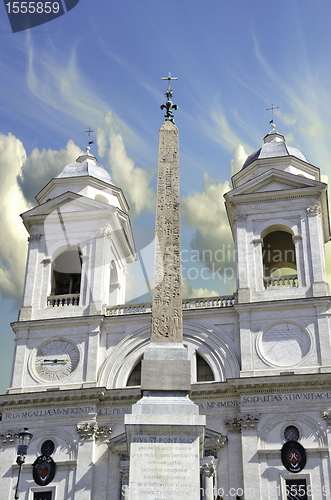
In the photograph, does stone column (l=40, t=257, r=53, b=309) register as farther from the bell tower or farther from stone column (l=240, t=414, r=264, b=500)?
stone column (l=240, t=414, r=264, b=500)

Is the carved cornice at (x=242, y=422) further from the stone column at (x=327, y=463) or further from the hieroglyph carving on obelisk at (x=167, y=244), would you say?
the hieroglyph carving on obelisk at (x=167, y=244)

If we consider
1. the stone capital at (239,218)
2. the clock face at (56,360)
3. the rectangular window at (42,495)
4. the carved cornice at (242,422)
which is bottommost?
the rectangular window at (42,495)

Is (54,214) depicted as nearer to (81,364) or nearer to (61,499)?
(81,364)

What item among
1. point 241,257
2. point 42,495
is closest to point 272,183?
point 241,257

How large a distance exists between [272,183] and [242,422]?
11.6 metres

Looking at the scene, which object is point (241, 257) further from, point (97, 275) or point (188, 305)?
point (97, 275)

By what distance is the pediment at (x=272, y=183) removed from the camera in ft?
104

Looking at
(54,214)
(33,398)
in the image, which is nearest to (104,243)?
(54,214)

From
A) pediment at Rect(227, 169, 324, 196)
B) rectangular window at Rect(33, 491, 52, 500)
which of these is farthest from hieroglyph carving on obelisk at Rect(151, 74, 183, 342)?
rectangular window at Rect(33, 491, 52, 500)

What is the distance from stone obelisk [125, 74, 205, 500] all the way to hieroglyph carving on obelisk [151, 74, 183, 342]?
23 mm

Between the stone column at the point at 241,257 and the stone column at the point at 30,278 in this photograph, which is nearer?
the stone column at the point at 241,257

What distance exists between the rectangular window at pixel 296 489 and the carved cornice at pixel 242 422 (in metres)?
2.48

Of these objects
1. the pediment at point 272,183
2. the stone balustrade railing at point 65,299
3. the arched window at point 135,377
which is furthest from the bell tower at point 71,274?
the pediment at point 272,183

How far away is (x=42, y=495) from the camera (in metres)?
26.9
